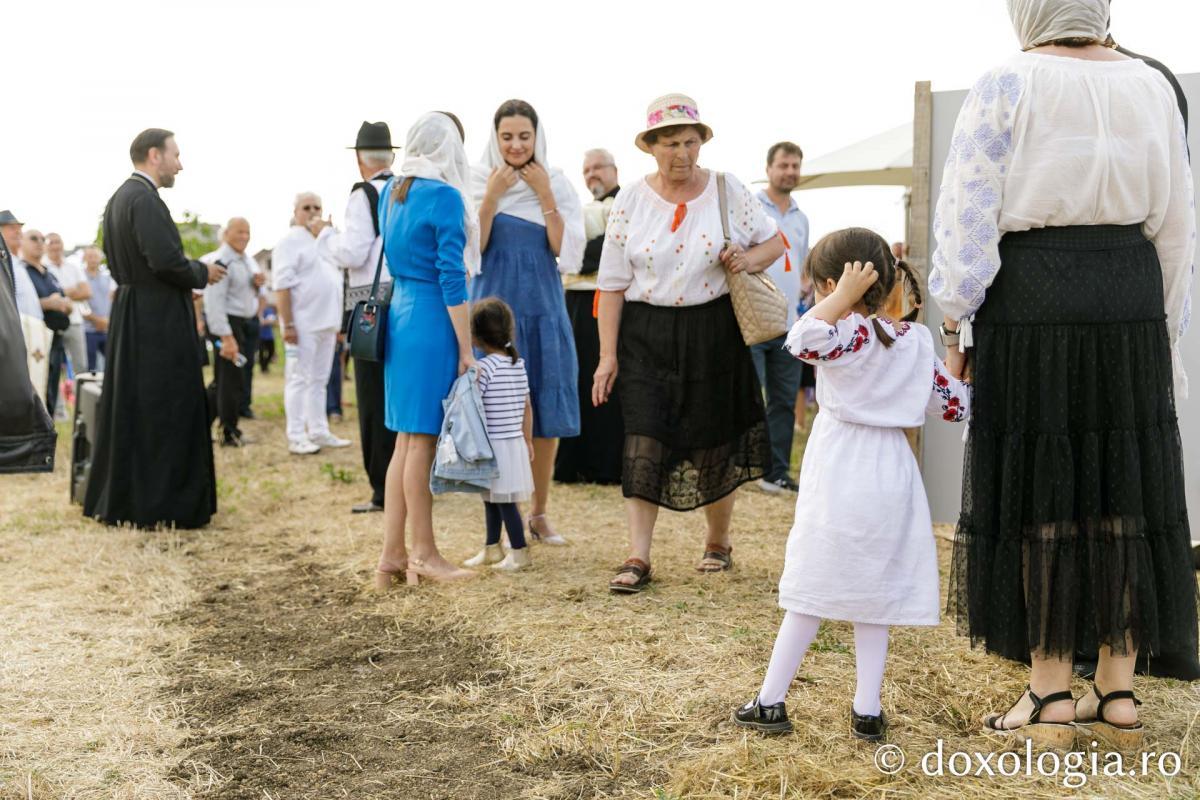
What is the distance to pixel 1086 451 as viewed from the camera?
2.94 metres

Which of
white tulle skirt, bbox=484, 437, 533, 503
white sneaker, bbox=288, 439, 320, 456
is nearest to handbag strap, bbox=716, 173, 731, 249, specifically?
white tulle skirt, bbox=484, 437, 533, 503

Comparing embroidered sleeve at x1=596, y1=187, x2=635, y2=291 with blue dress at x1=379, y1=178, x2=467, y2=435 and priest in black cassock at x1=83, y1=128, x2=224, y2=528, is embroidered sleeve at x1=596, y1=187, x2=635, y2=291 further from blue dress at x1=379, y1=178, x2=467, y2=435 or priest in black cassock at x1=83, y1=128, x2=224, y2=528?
priest in black cassock at x1=83, y1=128, x2=224, y2=528

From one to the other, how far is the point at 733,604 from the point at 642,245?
5.02 ft

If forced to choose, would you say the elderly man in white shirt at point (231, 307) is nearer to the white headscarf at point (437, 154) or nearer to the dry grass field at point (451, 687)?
the dry grass field at point (451, 687)

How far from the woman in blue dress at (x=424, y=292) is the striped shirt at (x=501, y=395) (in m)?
0.17

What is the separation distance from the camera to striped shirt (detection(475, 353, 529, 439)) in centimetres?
499

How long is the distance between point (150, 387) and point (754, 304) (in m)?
3.70

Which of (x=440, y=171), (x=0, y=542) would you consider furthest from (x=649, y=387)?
(x=0, y=542)

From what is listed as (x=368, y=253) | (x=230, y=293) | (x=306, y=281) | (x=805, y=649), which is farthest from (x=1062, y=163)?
(x=230, y=293)

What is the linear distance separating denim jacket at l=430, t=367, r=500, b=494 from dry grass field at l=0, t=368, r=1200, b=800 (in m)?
0.50

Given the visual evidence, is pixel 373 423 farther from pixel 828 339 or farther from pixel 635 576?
pixel 828 339

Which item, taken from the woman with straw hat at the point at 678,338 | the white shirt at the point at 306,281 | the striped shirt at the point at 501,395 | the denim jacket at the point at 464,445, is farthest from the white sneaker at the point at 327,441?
the woman with straw hat at the point at 678,338

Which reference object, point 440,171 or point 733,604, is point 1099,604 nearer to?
point 733,604

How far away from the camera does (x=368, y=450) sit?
681 cm
